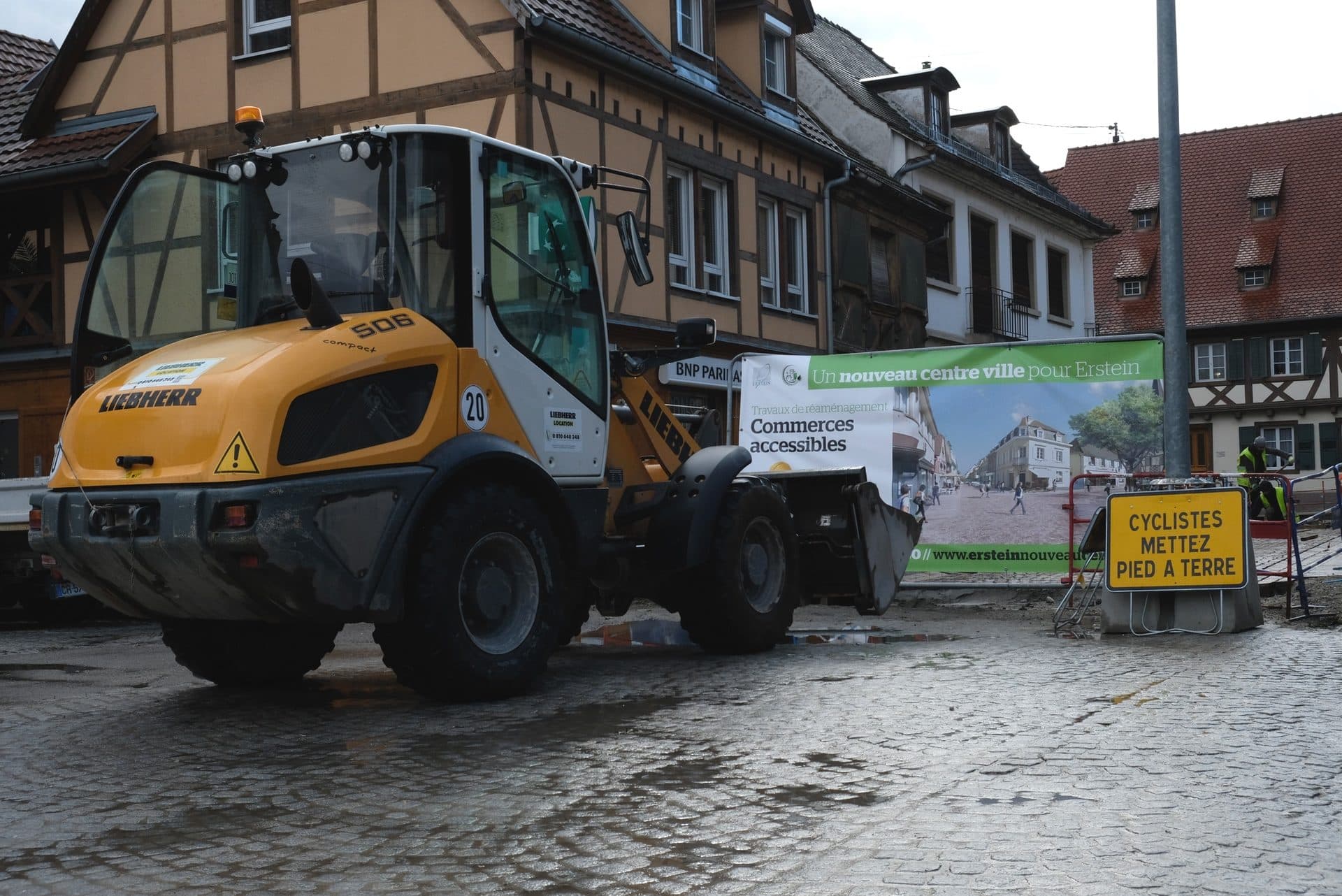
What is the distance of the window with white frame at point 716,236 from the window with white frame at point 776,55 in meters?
3.10

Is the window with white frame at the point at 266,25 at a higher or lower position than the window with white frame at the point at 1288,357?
higher

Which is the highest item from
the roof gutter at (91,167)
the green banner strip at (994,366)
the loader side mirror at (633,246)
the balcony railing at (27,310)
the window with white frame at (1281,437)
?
the roof gutter at (91,167)

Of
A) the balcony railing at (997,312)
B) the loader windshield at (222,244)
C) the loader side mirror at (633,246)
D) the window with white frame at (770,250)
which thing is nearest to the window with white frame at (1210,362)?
the balcony railing at (997,312)

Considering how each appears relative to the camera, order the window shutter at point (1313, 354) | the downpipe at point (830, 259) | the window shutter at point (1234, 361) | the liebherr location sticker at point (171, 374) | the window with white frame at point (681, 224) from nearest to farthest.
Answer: the liebherr location sticker at point (171, 374), the window with white frame at point (681, 224), the downpipe at point (830, 259), the window shutter at point (1313, 354), the window shutter at point (1234, 361)

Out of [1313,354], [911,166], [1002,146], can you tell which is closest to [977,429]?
[911,166]

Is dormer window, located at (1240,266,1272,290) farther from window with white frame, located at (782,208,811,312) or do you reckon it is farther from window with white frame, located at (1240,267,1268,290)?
window with white frame, located at (782,208,811,312)

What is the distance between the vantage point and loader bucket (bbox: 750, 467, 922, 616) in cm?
1087

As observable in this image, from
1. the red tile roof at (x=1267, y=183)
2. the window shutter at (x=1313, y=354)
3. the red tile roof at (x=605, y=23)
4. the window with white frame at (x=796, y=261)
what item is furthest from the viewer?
the red tile roof at (x=1267, y=183)

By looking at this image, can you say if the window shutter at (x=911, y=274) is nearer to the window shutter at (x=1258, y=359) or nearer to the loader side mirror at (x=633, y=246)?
the loader side mirror at (x=633, y=246)

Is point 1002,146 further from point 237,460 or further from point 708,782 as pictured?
point 708,782

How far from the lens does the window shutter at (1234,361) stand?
50.8 metres

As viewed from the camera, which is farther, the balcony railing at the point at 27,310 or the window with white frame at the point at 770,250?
the window with white frame at the point at 770,250

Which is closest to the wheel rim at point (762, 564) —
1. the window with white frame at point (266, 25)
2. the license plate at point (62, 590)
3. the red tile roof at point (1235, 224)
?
the license plate at point (62, 590)

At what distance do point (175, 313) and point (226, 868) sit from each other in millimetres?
4188
